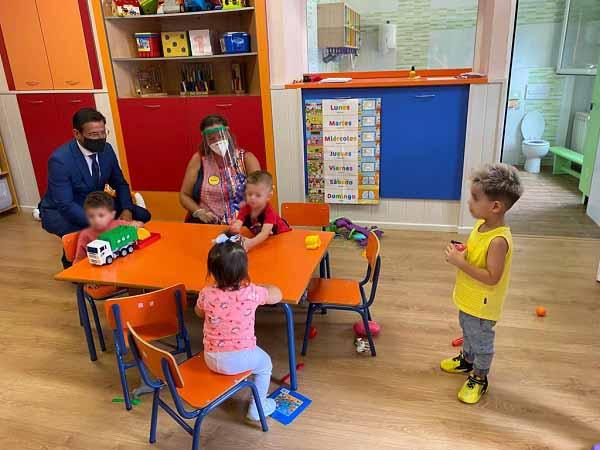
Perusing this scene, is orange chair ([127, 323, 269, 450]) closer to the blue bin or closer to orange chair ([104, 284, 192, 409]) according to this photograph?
orange chair ([104, 284, 192, 409])

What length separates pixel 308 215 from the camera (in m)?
2.81

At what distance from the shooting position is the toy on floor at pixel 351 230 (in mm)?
3850

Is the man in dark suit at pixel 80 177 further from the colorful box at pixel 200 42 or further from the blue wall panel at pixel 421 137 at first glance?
the blue wall panel at pixel 421 137

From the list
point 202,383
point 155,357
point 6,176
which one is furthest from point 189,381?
point 6,176

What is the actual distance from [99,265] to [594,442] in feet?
7.08

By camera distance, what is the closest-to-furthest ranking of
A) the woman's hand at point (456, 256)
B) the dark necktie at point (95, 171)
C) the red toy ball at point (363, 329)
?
the woman's hand at point (456, 256), the red toy ball at point (363, 329), the dark necktie at point (95, 171)

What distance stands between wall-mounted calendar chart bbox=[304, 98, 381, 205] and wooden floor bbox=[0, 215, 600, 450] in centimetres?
102

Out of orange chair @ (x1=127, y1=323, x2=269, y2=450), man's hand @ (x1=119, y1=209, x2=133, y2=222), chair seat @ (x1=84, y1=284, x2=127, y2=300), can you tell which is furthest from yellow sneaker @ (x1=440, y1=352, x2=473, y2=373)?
man's hand @ (x1=119, y1=209, x2=133, y2=222)

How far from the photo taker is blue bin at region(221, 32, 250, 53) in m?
3.92

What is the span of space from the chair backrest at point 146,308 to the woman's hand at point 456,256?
3.50ft

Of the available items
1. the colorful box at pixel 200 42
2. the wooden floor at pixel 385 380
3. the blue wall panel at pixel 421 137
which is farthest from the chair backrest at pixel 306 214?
the colorful box at pixel 200 42

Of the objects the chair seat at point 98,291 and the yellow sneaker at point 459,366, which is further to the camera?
the chair seat at point 98,291

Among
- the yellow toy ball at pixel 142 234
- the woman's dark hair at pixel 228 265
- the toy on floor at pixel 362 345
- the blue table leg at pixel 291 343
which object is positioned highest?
the woman's dark hair at pixel 228 265

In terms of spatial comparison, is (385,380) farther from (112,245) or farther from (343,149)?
(343,149)
